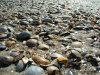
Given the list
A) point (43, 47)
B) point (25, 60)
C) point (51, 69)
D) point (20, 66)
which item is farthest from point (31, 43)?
point (51, 69)

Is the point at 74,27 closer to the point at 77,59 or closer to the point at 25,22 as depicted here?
the point at 25,22

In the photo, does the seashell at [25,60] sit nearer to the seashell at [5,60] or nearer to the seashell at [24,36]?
the seashell at [5,60]

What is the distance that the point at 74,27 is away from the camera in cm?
373

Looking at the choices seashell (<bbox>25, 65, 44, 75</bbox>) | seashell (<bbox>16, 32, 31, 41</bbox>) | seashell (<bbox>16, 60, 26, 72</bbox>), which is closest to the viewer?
seashell (<bbox>25, 65, 44, 75</bbox>)

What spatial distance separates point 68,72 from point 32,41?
932 millimetres

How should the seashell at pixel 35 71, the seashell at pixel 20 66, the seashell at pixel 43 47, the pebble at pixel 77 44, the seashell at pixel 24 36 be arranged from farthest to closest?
the seashell at pixel 24 36 → the pebble at pixel 77 44 → the seashell at pixel 43 47 → the seashell at pixel 20 66 → the seashell at pixel 35 71

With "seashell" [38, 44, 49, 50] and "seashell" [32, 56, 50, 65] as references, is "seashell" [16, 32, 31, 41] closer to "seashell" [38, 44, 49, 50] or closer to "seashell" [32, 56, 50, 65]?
"seashell" [38, 44, 49, 50]

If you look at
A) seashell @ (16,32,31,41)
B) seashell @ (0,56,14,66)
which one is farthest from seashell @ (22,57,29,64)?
seashell @ (16,32,31,41)

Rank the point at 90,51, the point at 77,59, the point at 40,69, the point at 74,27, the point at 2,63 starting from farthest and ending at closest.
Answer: the point at 74,27 < the point at 90,51 < the point at 77,59 < the point at 2,63 < the point at 40,69

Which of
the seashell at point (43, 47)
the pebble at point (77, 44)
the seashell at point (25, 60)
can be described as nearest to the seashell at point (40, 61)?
the seashell at point (25, 60)

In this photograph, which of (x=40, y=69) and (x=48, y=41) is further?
(x=48, y=41)

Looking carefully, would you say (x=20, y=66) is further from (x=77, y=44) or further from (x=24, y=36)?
(x=77, y=44)

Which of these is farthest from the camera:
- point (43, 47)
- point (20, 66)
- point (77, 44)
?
point (77, 44)

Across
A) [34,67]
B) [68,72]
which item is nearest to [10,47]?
[34,67]
